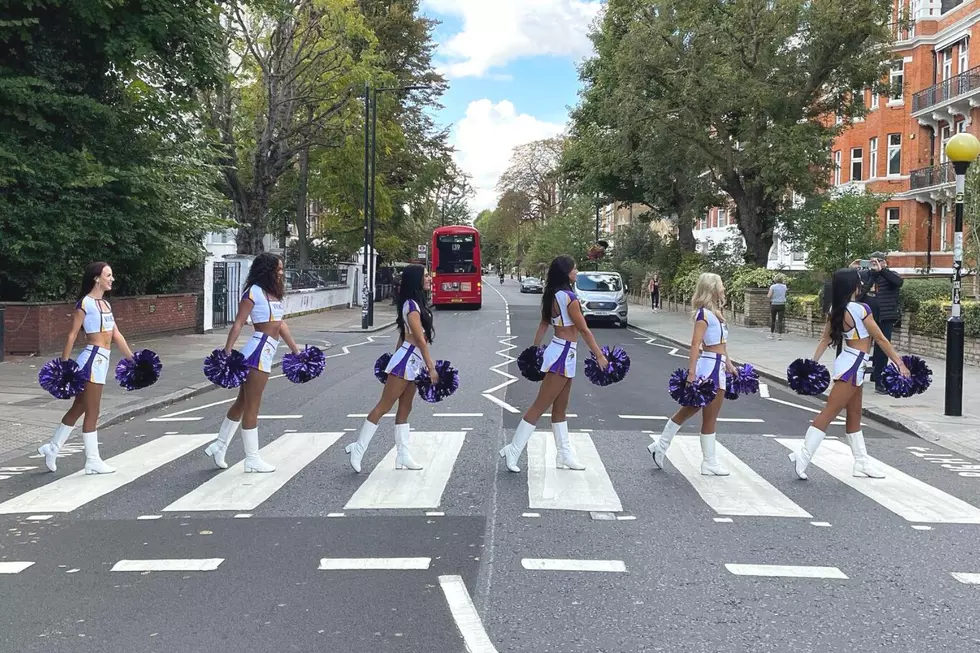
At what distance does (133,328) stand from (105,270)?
13.5 m

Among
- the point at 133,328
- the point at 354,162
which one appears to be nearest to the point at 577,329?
the point at 133,328

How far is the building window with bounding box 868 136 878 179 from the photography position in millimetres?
38688

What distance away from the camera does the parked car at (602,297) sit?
98.2 ft

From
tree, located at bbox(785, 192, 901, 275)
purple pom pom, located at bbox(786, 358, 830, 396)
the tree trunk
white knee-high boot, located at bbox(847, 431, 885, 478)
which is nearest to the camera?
white knee-high boot, located at bbox(847, 431, 885, 478)

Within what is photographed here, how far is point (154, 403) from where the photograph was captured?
1127cm

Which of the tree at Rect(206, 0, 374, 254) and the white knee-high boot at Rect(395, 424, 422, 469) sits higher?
the tree at Rect(206, 0, 374, 254)

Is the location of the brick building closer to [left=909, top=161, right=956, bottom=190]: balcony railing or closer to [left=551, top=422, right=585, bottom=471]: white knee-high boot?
[left=909, top=161, right=956, bottom=190]: balcony railing

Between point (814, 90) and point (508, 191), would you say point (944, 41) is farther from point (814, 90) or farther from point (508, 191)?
point (508, 191)

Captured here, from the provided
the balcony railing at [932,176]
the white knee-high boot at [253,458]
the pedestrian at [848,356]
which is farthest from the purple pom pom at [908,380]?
the balcony railing at [932,176]

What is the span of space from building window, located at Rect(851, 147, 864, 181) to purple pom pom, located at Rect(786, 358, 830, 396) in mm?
36231

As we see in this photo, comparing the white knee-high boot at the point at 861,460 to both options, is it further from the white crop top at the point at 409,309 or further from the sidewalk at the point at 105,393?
the sidewalk at the point at 105,393

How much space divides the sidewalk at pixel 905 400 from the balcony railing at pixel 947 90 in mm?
13787

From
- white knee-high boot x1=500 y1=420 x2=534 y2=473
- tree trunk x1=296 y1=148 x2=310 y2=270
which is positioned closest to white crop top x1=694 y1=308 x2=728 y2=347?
white knee-high boot x1=500 y1=420 x2=534 y2=473

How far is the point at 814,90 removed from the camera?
28891 millimetres
